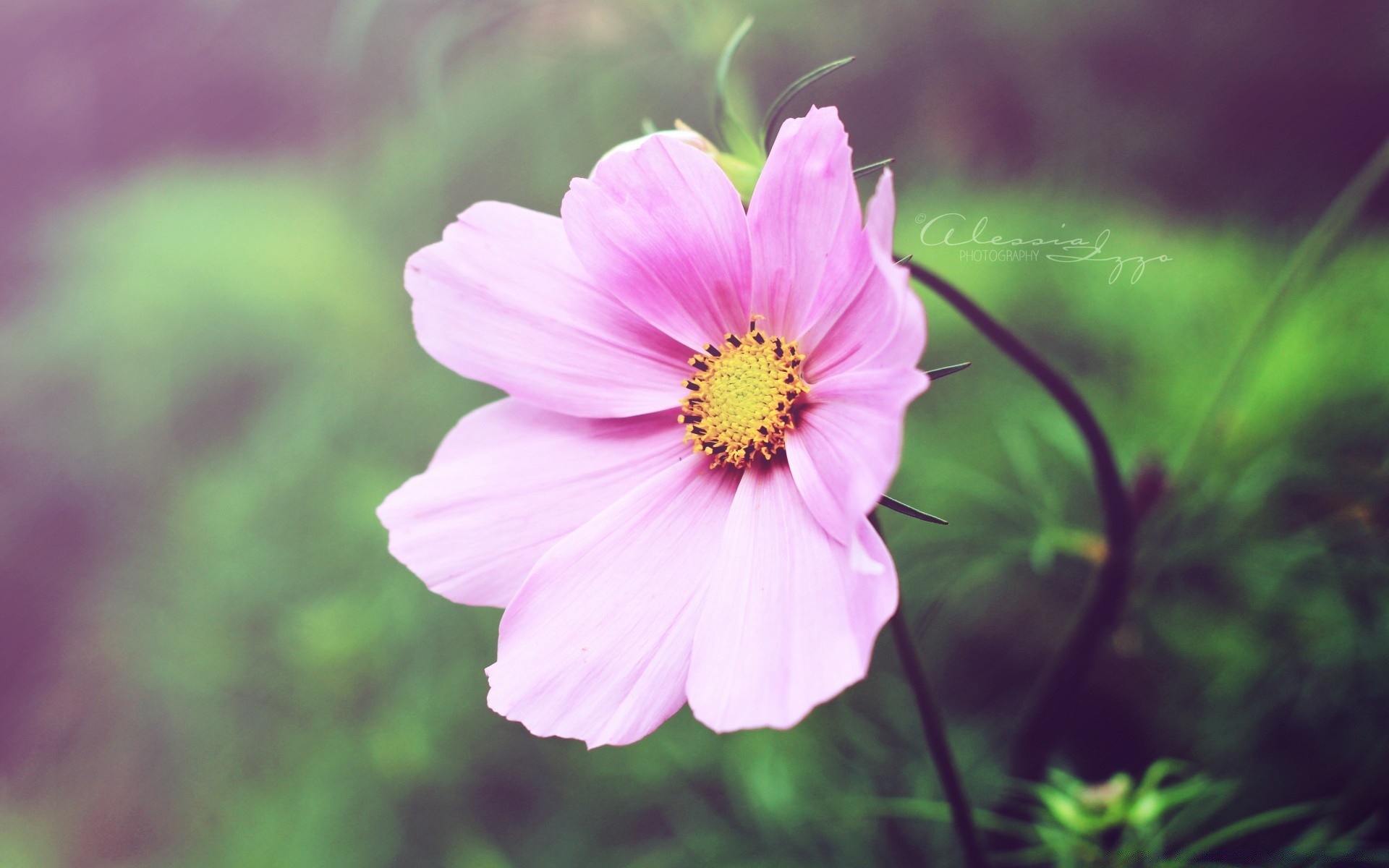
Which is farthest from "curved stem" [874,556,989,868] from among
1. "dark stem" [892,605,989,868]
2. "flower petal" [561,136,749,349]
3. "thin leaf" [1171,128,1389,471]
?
"thin leaf" [1171,128,1389,471]

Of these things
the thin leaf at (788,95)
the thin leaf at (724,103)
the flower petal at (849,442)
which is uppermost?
the thin leaf at (724,103)

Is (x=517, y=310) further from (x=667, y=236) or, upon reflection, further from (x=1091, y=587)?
(x=1091, y=587)

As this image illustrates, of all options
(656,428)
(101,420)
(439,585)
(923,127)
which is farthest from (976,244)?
(101,420)

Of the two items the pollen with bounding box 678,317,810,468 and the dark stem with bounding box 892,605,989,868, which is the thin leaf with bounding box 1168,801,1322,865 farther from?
the pollen with bounding box 678,317,810,468

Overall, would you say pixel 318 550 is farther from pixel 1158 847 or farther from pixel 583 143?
pixel 1158 847

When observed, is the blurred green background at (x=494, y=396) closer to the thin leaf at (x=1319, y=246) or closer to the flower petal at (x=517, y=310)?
the thin leaf at (x=1319, y=246)

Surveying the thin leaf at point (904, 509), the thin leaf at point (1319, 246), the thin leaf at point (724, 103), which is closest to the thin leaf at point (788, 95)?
the thin leaf at point (724, 103)
